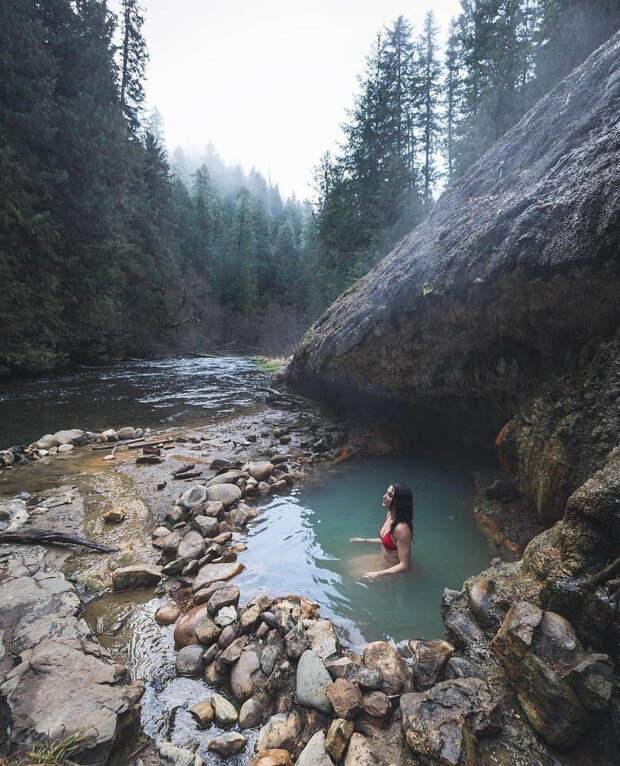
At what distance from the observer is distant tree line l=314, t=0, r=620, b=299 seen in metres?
14.3

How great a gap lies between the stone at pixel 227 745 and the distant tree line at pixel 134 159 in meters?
13.6

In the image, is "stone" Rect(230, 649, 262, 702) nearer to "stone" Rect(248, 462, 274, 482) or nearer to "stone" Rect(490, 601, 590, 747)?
"stone" Rect(490, 601, 590, 747)

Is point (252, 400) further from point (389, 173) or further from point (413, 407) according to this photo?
point (389, 173)

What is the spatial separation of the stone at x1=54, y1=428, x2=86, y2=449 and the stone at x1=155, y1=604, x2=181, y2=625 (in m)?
5.59

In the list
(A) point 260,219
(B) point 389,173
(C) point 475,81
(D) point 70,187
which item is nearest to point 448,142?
(C) point 475,81

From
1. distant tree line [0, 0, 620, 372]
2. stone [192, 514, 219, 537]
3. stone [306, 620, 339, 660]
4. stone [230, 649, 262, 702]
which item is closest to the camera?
stone [230, 649, 262, 702]

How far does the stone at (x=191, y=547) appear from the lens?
4.10 metres

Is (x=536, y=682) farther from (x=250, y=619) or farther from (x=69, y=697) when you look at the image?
(x=69, y=697)

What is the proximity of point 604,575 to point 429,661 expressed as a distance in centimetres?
117

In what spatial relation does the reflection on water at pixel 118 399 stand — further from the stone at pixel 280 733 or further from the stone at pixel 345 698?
the stone at pixel 345 698

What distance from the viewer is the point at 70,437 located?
25.7ft

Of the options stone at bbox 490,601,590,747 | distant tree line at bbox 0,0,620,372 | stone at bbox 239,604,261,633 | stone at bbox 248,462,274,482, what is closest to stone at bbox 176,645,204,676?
stone at bbox 239,604,261,633

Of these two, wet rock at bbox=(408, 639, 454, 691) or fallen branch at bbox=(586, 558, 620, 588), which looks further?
wet rock at bbox=(408, 639, 454, 691)

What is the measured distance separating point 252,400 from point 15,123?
12.1 meters
